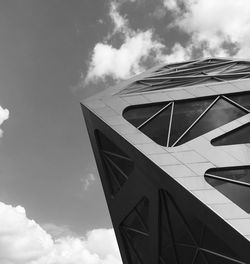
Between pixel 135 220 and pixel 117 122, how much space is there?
21.1 feet

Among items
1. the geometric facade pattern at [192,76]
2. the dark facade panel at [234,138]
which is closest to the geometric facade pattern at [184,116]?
the dark facade panel at [234,138]

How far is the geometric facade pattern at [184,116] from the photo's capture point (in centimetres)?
1522

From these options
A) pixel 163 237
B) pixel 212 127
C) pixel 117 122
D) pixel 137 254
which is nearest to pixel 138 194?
pixel 163 237

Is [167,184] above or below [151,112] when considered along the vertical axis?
below

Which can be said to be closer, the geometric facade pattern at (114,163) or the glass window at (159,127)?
the glass window at (159,127)

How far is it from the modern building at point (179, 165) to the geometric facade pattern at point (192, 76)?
0.38 ft

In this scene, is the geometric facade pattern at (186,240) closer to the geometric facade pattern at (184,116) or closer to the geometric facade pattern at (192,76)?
the geometric facade pattern at (184,116)

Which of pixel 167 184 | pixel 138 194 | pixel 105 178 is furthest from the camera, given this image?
pixel 105 178

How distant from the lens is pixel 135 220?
19.8 metres

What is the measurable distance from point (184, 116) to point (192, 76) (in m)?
5.99

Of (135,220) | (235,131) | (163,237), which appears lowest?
(163,237)

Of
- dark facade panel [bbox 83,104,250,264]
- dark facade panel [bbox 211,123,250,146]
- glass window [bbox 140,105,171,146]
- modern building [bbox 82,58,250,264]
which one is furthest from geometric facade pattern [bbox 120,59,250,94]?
dark facade panel [bbox 211,123,250,146]

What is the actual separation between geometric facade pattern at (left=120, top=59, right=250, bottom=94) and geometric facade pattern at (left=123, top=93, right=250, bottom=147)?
9.54 ft

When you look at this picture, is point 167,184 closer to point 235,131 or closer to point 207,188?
point 207,188
